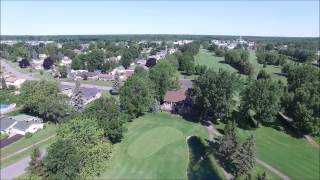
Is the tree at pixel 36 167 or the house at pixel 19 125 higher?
the tree at pixel 36 167

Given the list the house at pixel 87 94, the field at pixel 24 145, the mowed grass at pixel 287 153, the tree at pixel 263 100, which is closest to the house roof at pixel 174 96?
the mowed grass at pixel 287 153

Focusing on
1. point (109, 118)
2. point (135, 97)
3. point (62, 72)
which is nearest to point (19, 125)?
point (109, 118)

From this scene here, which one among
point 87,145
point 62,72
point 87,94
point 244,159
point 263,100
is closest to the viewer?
point 244,159

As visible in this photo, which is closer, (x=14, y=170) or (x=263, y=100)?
(x=14, y=170)

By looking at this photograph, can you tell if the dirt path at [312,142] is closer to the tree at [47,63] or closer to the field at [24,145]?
the field at [24,145]

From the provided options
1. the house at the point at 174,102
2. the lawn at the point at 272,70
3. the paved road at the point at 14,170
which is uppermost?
the house at the point at 174,102

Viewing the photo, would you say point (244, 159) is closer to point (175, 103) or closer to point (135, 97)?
point (135, 97)

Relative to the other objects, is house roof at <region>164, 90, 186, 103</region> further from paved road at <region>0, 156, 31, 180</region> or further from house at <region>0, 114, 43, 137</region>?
paved road at <region>0, 156, 31, 180</region>
